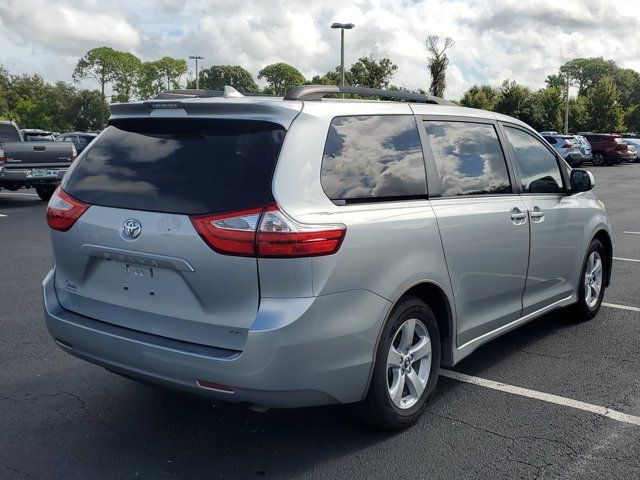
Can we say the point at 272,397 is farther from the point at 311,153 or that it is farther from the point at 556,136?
the point at 556,136

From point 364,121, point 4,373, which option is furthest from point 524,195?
point 4,373

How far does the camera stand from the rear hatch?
300cm

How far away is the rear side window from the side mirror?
2.01 meters

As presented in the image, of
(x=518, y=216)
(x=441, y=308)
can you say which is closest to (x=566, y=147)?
(x=518, y=216)

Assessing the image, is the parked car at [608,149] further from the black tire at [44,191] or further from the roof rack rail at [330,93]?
the roof rack rail at [330,93]

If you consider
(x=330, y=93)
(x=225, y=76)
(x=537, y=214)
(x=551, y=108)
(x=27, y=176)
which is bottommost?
(x=27, y=176)

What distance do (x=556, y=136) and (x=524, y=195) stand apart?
2885 cm

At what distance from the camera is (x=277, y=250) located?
292cm

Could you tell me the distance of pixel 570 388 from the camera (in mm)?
4285

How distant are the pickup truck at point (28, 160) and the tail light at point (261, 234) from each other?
1310cm

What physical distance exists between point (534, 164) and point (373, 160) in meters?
2.00

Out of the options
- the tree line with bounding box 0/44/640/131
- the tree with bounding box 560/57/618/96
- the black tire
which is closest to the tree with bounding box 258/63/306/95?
the tree line with bounding box 0/44/640/131

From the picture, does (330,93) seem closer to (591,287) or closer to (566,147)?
(591,287)

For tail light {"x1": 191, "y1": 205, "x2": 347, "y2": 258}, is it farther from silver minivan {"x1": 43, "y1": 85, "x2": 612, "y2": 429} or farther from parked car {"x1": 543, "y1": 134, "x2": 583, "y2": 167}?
parked car {"x1": 543, "y1": 134, "x2": 583, "y2": 167}
